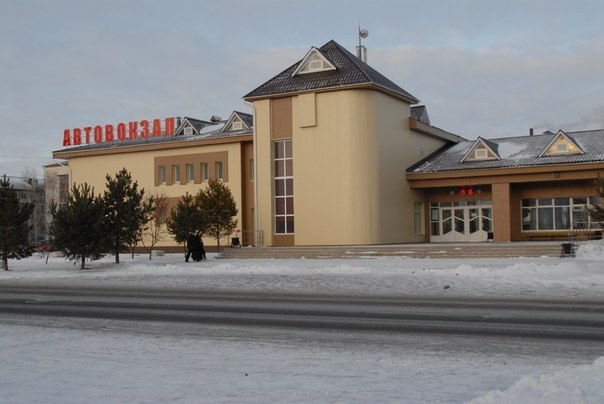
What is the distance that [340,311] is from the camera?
14859 millimetres

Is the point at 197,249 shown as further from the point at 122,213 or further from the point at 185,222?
the point at 122,213

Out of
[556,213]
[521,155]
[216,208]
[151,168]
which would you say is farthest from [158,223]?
[556,213]

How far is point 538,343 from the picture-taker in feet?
32.8

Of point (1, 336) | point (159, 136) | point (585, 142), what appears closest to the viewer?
point (1, 336)

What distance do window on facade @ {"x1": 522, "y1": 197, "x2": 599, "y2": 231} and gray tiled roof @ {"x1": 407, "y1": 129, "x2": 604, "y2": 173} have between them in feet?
8.78

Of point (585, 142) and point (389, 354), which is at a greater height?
point (585, 142)

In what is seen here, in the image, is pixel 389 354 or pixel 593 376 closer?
pixel 593 376

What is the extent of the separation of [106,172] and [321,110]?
19933 mm

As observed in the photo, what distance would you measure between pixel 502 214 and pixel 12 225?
27.3 meters

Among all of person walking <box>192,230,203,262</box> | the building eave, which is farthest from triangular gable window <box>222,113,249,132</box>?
person walking <box>192,230,203,262</box>

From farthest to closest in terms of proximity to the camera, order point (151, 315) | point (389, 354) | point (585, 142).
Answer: point (585, 142) → point (151, 315) → point (389, 354)

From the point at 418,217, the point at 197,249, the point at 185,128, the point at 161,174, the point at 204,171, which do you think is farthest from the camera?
the point at 185,128

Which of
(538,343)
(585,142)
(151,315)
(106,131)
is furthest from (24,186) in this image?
(538,343)

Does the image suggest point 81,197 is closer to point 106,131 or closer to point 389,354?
point 106,131
